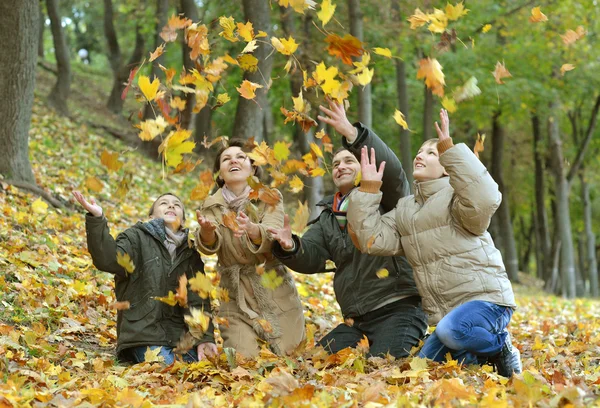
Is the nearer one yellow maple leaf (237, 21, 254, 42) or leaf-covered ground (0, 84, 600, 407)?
leaf-covered ground (0, 84, 600, 407)

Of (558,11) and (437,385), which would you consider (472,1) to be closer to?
(558,11)

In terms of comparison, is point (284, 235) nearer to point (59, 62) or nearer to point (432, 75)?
point (432, 75)

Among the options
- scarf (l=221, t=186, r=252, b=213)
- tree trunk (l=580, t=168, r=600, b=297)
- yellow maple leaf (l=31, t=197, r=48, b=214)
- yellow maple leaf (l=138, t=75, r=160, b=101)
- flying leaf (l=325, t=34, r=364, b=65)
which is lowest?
tree trunk (l=580, t=168, r=600, b=297)

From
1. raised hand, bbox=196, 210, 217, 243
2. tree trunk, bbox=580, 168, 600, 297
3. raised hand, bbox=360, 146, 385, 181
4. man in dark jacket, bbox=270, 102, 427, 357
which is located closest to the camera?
raised hand, bbox=360, 146, 385, 181

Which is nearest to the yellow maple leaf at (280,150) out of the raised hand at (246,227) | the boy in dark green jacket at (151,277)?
the raised hand at (246,227)

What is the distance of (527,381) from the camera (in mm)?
3623

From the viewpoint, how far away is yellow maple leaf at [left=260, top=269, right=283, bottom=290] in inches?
195

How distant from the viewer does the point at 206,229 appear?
15.4 ft

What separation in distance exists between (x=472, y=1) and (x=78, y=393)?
14543 millimetres

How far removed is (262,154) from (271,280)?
89cm

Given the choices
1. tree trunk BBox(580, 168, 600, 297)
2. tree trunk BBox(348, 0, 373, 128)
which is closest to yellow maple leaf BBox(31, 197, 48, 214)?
tree trunk BBox(348, 0, 373, 128)

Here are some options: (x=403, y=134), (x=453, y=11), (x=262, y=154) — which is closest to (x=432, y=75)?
(x=453, y=11)

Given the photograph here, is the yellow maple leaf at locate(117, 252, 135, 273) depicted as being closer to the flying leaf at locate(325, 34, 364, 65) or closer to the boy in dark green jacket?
the boy in dark green jacket

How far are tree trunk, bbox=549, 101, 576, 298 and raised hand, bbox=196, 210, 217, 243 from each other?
13.9 meters
